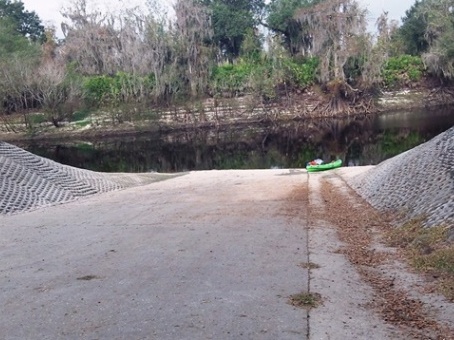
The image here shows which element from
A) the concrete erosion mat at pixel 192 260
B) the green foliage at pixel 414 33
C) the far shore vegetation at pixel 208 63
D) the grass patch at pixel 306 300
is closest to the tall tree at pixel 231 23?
the far shore vegetation at pixel 208 63

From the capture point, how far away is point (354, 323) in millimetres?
8227

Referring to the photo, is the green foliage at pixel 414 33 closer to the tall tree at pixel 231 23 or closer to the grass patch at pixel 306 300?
the tall tree at pixel 231 23

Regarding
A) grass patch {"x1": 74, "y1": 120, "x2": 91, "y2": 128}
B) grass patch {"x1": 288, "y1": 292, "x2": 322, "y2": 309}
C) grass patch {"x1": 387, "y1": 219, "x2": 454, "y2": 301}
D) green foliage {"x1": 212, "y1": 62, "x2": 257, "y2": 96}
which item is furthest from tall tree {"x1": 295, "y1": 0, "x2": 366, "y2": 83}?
grass patch {"x1": 288, "y1": 292, "x2": 322, "y2": 309}

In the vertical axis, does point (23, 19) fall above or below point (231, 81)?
above

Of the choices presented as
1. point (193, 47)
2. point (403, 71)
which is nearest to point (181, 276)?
point (193, 47)

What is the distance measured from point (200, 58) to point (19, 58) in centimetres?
2264

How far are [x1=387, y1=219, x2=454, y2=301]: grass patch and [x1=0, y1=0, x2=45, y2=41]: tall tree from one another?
91.1 m

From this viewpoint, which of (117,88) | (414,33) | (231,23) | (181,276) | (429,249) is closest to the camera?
(181,276)

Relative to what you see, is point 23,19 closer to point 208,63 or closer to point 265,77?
point 208,63

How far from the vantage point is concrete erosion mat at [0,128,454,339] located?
324 inches

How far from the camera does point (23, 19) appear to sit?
98.9 metres

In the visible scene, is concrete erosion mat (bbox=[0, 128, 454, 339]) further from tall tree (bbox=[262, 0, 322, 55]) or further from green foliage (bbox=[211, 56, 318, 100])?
tall tree (bbox=[262, 0, 322, 55])

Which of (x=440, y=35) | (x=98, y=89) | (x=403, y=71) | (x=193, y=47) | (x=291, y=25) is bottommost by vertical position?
(x=98, y=89)

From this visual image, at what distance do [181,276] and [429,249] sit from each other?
5161 mm
